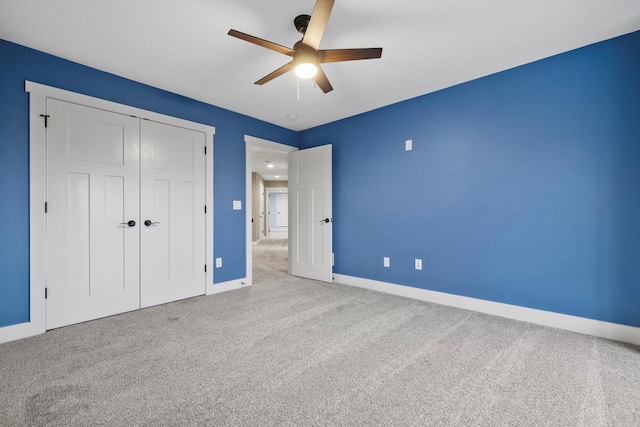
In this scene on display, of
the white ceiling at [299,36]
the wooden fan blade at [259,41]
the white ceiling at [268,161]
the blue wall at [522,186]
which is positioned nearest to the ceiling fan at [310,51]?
the wooden fan blade at [259,41]

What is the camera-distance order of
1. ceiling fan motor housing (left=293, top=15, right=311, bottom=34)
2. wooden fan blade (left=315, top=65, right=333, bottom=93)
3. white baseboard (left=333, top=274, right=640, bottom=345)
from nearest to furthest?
ceiling fan motor housing (left=293, top=15, right=311, bottom=34), wooden fan blade (left=315, top=65, right=333, bottom=93), white baseboard (left=333, top=274, right=640, bottom=345)

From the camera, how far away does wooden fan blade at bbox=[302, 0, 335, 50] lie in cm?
154

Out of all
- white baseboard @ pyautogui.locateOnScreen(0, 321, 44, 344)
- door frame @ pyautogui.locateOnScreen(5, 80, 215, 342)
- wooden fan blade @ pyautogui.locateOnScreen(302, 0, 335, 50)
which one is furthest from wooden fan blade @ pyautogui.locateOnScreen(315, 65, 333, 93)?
white baseboard @ pyautogui.locateOnScreen(0, 321, 44, 344)

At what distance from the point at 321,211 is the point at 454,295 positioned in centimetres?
211

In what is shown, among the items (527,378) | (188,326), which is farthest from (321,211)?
(527,378)

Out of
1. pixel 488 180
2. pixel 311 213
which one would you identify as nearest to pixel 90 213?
pixel 311 213

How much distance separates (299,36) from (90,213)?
8.34 ft

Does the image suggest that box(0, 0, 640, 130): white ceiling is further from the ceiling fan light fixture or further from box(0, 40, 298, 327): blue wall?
the ceiling fan light fixture

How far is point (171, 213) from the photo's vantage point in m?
3.34

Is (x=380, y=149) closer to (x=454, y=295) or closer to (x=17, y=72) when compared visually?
(x=454, y=295)

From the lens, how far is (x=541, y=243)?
2635 mm

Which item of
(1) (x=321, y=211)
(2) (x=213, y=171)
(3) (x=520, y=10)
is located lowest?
(1) (x=321, y=211)

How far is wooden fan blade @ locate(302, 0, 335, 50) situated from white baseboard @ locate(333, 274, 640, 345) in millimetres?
2869

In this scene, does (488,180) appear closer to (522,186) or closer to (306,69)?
(522,186)
